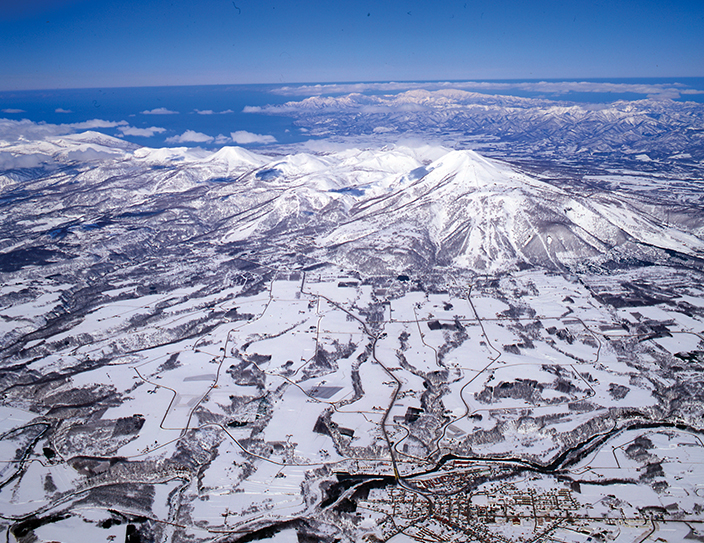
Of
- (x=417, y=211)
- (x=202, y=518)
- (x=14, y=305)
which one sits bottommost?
(x=202, y=518)

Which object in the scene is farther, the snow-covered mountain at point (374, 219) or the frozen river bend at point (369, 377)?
the snow-covered mountain at point (374, 219)

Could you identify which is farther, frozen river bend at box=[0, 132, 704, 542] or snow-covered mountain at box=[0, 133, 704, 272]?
snow-covered mountain at box=[0, 133, 704, 272]

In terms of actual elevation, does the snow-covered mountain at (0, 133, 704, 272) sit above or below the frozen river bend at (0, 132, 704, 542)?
above

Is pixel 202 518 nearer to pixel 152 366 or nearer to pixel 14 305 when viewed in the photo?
pixel 152 366

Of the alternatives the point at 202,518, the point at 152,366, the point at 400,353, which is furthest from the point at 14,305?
the point at 400,353
